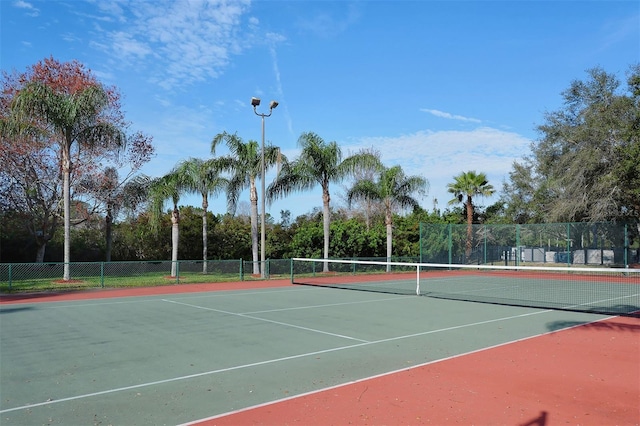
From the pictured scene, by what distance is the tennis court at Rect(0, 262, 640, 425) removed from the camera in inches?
231

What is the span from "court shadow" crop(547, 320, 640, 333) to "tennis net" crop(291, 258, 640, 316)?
1.31m

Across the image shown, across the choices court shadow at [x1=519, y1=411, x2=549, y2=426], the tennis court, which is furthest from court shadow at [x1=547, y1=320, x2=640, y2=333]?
court shadow at [x1=519, y1=411, x2=549, y2=426]

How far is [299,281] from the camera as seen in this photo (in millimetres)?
25375

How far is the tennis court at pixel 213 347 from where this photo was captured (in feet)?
19.2

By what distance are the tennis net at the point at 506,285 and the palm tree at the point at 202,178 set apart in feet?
21.3

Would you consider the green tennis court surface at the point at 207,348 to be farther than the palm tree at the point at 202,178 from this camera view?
No

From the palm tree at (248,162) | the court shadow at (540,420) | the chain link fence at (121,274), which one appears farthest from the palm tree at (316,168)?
the court shadow at (540,420)

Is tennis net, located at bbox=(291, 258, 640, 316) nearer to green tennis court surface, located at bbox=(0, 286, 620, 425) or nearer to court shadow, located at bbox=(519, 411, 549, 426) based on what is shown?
green tennis court surface, located at bbox=(0, 286, 620, 425)

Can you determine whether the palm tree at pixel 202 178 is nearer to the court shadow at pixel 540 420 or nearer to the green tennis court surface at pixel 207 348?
the green tennis court surface at pixel 207 348

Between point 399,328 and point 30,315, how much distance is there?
10.2m

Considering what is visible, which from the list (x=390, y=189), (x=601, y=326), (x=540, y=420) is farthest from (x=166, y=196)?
(x=540, y=420)

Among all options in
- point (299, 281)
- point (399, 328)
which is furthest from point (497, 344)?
point (299, 281)

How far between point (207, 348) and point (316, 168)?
22.0 meters

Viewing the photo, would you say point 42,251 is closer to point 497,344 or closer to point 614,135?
point 497,344
